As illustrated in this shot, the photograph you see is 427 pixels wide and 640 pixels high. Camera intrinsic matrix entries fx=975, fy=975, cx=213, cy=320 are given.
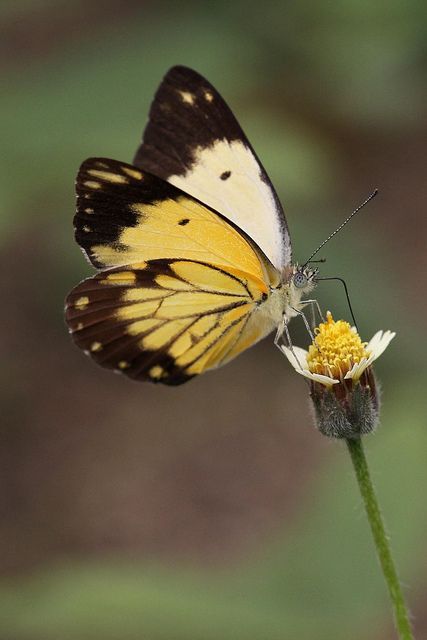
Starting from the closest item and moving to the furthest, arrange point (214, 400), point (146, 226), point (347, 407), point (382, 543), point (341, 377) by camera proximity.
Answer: point (382, 543), point (347, 407), point (341, 377), point (146, 226), point (214, 400)

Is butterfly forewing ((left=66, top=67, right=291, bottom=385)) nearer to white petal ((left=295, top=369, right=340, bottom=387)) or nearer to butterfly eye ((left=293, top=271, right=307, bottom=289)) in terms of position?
butterfly eye ((left=293, top=271, right=307, bottom=289))

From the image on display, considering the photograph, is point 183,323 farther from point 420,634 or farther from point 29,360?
point 29,360

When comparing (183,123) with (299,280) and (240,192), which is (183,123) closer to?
(240,192)

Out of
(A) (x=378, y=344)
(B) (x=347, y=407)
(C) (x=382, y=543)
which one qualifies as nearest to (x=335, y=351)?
(A) (x=378, y=344)

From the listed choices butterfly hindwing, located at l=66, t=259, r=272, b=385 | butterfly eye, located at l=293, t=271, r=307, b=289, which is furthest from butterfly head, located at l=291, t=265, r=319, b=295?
butterfly hindwing, located at l=66, t=259, r=272, b=385

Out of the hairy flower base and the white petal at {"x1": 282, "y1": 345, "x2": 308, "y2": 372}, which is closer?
the hairy flower base
